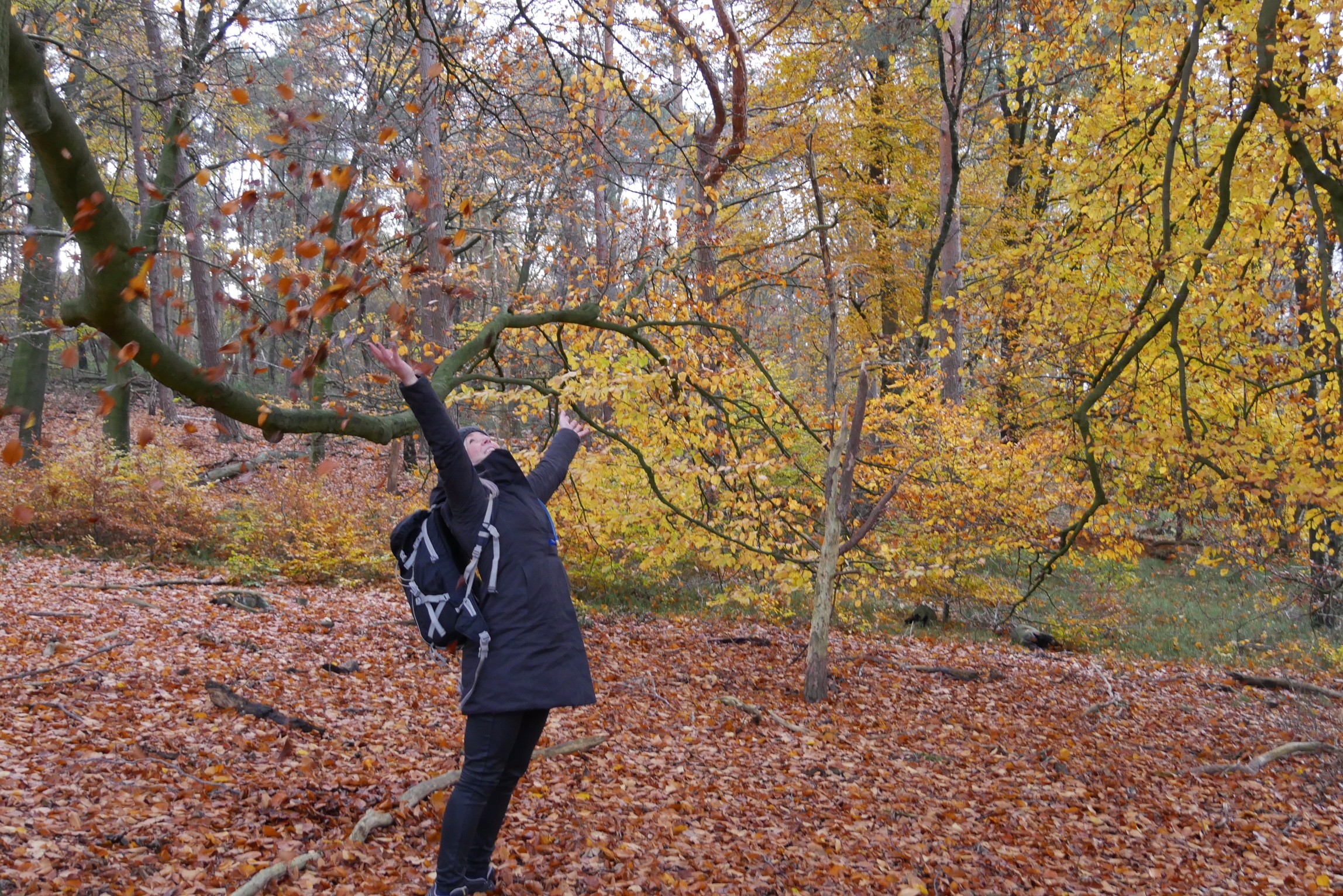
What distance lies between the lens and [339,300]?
222cm

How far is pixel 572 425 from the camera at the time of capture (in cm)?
373

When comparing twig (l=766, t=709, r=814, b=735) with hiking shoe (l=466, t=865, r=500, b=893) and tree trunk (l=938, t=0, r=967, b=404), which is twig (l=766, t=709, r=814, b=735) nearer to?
hiking shoe (l=466, t=865, r=500, b=893)

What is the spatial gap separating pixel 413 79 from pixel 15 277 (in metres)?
22.8

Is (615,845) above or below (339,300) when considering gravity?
below

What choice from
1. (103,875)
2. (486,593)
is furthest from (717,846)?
(103,875)

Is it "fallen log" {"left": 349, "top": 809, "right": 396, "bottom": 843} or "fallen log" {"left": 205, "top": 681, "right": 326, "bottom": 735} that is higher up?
"fallen log" {"left": 205, "top": 681, "right": 326, "bottom": 735}

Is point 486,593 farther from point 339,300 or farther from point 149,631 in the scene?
point 149,631

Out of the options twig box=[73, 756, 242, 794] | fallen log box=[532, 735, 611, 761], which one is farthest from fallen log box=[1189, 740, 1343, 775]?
twig box=[73, 756, 242, 794]

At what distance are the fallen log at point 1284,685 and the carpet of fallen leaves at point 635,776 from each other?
1.11 feet

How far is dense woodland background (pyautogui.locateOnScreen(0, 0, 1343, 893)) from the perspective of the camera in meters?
3.77

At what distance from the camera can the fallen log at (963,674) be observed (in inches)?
349

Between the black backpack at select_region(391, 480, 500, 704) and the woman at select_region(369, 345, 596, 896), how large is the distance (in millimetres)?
28

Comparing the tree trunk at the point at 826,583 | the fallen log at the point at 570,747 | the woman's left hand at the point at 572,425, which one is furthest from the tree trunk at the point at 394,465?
the woman's left hand at the point at 572,425

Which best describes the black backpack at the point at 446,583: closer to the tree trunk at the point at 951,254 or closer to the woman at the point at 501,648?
the woman at the point at 501,648
